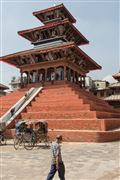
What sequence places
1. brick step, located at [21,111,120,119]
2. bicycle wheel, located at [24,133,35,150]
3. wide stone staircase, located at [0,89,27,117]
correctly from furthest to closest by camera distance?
wide stone staircase, located at [0,89,27,117]
brick step, located at [21,111,120,119]
bicycle wheel, located at [24,133,35,150]

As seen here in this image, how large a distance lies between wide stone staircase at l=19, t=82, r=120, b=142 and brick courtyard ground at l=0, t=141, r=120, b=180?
71.5 inches

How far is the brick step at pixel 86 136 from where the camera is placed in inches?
591

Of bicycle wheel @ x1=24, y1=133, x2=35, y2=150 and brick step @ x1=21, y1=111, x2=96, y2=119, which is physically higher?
brick step @ x1=21, y1=111, x2=96, y2=119

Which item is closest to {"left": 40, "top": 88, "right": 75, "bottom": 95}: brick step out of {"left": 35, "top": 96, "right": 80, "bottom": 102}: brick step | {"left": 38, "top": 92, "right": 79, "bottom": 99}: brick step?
{"left": 38, "top": 92, "right": 79, "bottom": 99}: brick step

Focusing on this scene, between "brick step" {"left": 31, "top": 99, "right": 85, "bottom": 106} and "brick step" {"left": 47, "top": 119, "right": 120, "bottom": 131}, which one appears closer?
"brick step" {"left": 47, "top": 119, "right": 120, "bottom": 131}

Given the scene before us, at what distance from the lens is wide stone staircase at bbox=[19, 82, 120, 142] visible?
15422 millimetres

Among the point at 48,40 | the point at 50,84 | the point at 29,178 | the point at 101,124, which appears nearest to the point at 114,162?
the point at 29,178

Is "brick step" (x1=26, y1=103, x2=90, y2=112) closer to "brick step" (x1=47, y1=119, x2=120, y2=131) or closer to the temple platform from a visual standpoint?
the temple platform

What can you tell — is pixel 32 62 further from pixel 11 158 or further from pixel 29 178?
pixel 29 178

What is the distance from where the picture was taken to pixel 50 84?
25.7 meters

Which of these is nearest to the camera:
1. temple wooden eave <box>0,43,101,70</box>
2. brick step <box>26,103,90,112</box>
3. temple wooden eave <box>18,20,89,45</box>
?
brick step <box>26,103,90,112</box>

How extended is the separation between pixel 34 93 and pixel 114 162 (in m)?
14.8

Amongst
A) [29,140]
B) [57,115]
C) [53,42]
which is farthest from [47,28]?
[29,140]

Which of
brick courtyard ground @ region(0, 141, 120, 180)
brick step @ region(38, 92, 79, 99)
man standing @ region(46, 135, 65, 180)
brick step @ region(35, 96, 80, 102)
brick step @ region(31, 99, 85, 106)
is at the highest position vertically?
brick step @ region(38, 92, 79, 99)
